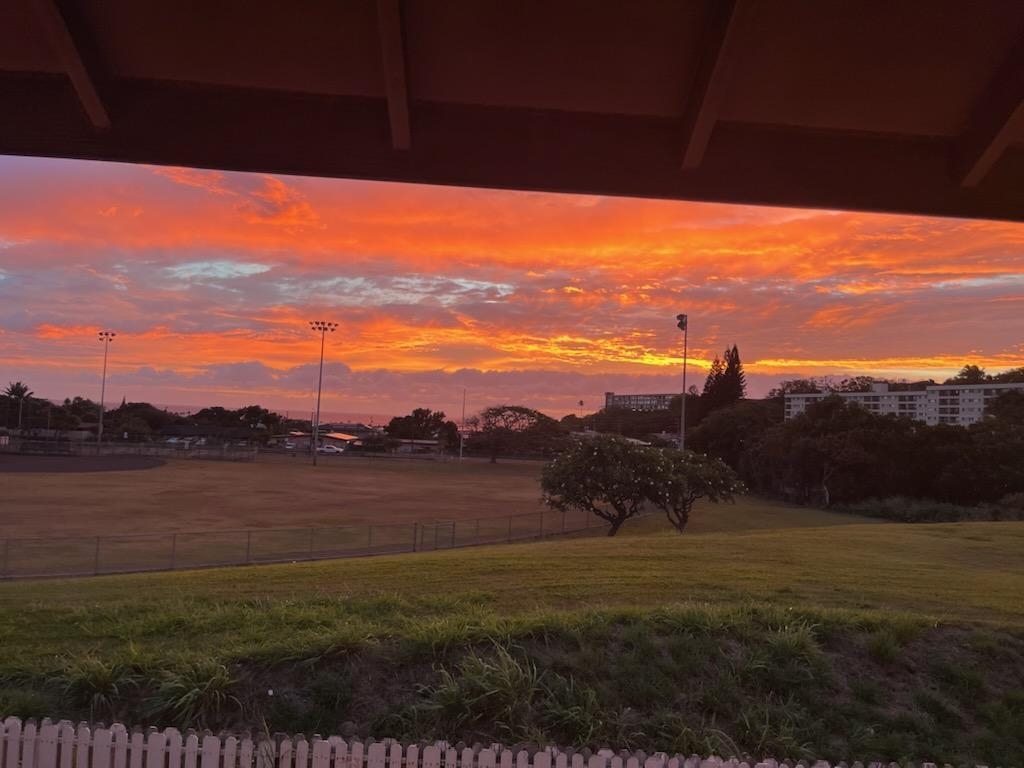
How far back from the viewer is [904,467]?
5350 cm

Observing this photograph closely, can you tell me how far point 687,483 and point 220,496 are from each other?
93.2 ft

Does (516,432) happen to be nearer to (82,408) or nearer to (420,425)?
(420,425)

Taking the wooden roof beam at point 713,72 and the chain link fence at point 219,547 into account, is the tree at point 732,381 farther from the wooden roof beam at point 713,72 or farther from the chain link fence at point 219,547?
the wooden roof beam at point 713,72

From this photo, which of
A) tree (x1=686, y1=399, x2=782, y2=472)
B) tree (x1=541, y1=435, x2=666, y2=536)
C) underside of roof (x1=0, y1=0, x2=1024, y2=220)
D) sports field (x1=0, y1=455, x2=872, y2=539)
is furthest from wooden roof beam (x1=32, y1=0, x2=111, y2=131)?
tree (x1=686, y1=399, x2=782, y2=472)

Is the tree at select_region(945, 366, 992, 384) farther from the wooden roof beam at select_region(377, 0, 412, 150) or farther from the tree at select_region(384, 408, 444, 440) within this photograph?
the wooden roof beam at select_region(377, 0, 412, 150)

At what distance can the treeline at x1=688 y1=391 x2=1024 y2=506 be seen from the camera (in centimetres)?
4931

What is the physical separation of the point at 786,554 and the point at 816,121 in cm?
1027

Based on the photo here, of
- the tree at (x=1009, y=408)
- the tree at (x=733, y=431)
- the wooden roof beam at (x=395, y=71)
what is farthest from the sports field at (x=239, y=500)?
the wooden roof beam at (x=395, y=71)

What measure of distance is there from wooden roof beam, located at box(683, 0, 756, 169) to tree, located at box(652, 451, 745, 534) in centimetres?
2637

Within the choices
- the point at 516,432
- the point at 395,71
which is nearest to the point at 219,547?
the point at 395,71

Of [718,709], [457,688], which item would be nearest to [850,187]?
[718,709]

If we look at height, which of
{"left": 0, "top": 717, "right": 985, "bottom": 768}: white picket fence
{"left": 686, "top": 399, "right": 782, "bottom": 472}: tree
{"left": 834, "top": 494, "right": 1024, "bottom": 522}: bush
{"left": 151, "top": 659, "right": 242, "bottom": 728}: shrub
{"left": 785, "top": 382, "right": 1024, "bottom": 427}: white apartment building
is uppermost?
{"left": 785, "top": 382, "right": 1024, "bottom": 427}: white apartment building

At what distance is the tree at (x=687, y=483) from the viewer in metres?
30.7

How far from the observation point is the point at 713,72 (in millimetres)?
4227
